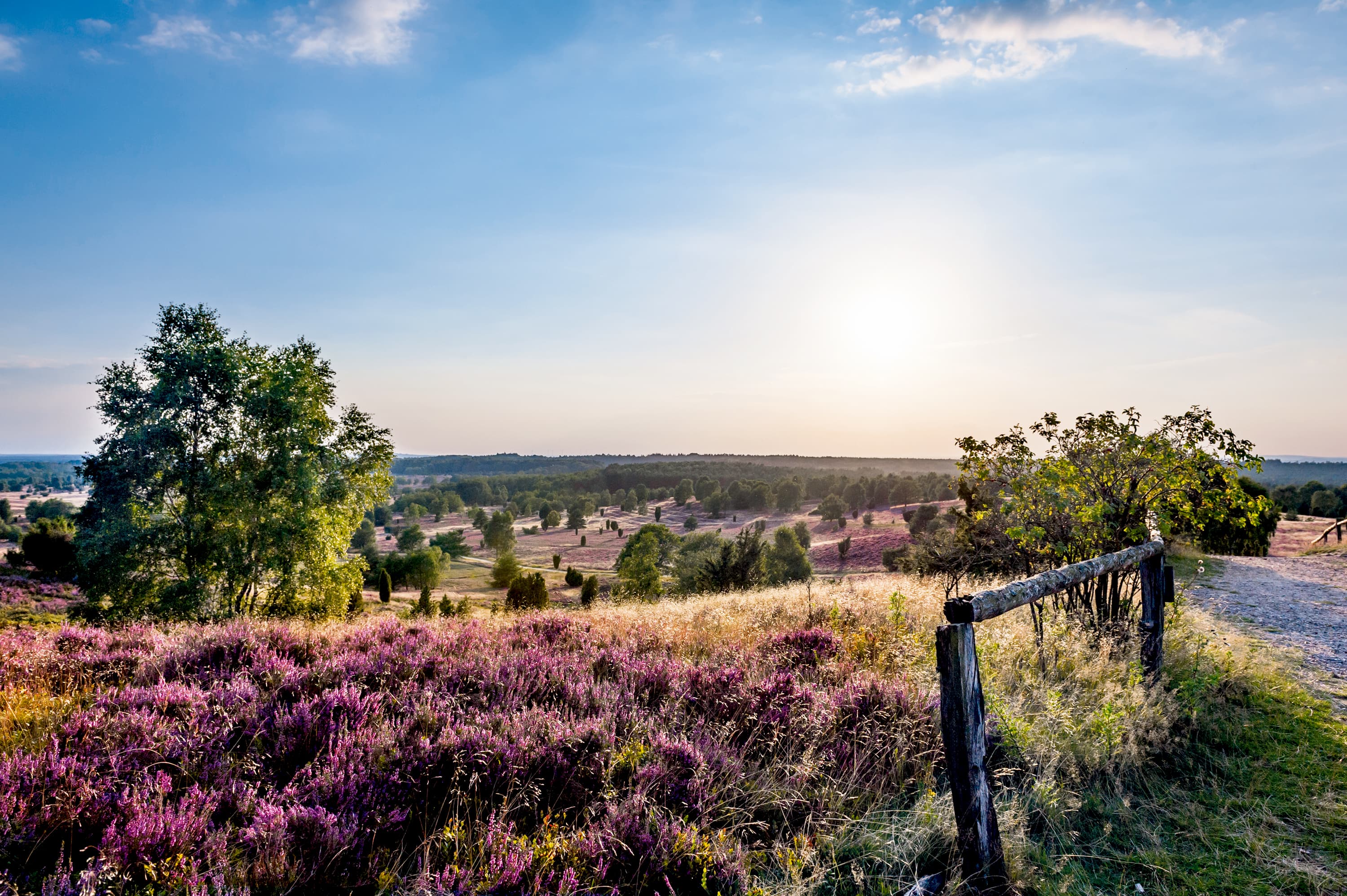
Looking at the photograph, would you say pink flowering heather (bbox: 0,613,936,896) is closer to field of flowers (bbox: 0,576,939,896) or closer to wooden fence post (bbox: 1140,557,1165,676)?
field of flowers (bbox: 0,576,939,896)

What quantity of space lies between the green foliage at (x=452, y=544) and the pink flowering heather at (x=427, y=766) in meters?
88.3

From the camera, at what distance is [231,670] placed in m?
5.22

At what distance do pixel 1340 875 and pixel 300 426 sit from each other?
2618 centimetres

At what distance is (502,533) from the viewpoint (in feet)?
317

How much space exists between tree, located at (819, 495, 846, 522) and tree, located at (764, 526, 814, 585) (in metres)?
40.4

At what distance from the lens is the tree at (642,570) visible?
148 feet

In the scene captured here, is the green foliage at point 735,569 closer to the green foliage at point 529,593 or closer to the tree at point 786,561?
the green foliage at point 529,593

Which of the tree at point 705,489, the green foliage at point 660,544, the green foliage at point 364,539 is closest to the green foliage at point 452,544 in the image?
the green foliage at point 364,539

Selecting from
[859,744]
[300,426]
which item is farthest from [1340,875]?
[300,426]

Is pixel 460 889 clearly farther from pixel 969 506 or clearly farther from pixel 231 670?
pixel 969 506

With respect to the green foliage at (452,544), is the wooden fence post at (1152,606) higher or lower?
higher

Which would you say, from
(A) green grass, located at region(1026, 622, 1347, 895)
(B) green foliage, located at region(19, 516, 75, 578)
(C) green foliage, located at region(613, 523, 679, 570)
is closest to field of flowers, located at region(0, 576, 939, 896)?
(A) green grass, located at region(1026, 622, 1347, 895)

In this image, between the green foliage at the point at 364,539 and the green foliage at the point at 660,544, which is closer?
the green foliage at the point at 660,544

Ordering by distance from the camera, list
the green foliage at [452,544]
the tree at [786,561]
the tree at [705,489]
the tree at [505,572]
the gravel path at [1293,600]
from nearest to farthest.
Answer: the gravel path at [1293,600], the tree at [786,561], the tree at [505,572], the green foliage at [452,544], the tree at [705,489]
